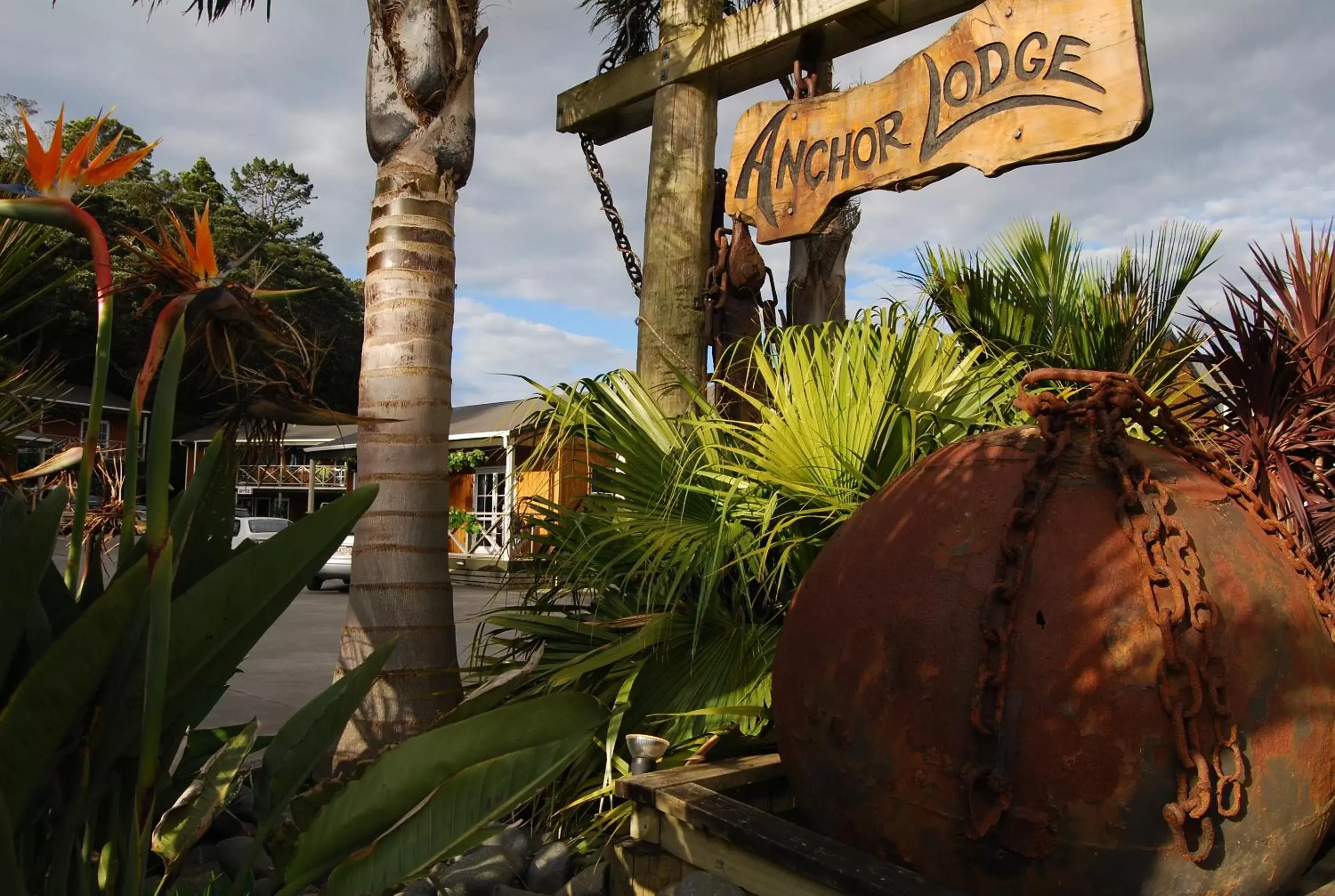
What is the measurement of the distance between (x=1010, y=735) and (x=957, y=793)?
0.15 meters

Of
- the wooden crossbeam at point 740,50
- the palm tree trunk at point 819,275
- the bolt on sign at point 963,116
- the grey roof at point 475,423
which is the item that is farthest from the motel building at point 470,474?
the palm tree trunk at point 819,275

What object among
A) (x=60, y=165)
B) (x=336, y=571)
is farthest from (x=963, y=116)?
(x=336, y=571)

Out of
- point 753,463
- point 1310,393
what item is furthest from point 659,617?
point 1310,393

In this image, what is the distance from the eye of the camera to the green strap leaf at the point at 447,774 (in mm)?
1693

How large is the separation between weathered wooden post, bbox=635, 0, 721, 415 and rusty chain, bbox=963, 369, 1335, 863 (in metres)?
2.81

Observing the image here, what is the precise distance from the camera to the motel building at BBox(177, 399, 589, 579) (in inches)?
116

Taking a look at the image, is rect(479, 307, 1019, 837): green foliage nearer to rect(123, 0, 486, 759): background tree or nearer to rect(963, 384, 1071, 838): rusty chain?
rect(123, 0, 486, 759): background tree

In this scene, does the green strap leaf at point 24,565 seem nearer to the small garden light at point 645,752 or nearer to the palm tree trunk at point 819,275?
the small garden light at point 645,752

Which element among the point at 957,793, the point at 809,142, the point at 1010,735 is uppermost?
the point at 809,142

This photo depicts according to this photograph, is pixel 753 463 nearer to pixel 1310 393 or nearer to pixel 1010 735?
pixel 1010 735

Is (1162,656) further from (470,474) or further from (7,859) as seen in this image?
(470,474)

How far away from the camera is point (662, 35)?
4949 millimetres

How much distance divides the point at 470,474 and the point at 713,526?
73.7ft

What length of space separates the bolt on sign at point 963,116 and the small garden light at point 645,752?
238 centimetres
